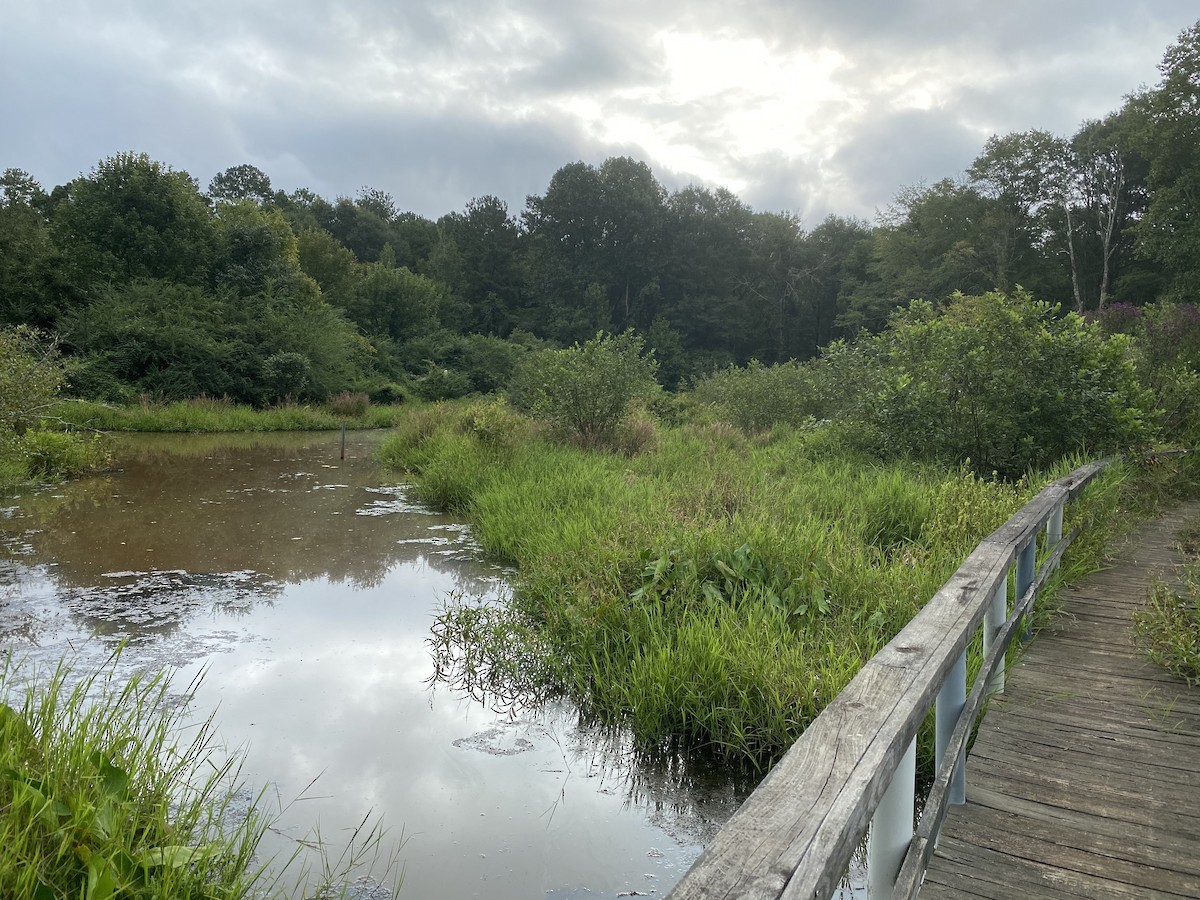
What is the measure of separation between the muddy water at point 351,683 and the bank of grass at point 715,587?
0.33m

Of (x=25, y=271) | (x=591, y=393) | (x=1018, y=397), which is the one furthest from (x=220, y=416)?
(x=1018, y=397)

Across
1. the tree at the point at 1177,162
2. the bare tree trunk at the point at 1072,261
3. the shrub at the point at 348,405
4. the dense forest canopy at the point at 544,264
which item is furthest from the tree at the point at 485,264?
the tree at the point at 1177,162

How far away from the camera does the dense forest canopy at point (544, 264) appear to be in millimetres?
23719

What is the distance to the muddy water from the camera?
3422mm

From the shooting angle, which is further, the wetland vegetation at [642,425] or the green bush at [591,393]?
the green bush at [591,393]

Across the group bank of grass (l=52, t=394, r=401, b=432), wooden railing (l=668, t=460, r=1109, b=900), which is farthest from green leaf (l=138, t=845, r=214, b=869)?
bank of grass (l=52, t=394, r=401, b=432)

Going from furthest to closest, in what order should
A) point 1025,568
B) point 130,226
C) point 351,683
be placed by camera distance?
point 130,226
point 351,683
point 1025,568

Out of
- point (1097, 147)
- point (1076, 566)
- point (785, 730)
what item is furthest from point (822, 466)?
point (1097, 147)

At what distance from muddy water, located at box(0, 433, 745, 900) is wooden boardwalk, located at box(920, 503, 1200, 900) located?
48.7 inches

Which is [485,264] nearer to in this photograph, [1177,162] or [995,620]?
[1177,162]

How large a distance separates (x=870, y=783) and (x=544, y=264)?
47.4 meters

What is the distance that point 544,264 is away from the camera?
1859 inches

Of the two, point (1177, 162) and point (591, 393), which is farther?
point (1177, 162)

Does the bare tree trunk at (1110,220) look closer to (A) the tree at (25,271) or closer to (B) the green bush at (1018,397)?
(B) the green bush at (1018,397)
